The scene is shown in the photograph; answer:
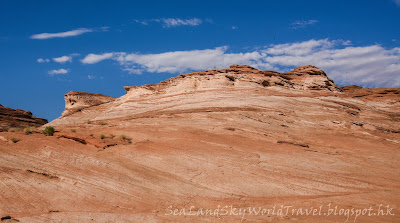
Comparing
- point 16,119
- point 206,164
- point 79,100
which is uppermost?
point 79,100

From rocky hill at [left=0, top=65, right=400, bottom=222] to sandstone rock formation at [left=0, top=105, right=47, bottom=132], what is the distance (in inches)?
754

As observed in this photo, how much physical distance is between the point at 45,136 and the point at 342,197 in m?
14.3

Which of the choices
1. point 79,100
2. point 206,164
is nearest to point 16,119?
point 79,100

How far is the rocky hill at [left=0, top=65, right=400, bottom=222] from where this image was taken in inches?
483

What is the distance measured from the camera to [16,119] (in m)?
46.8

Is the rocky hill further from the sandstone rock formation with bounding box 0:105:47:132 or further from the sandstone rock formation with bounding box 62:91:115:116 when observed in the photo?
the sandstone rock formation with bounding box 0:105:47:132

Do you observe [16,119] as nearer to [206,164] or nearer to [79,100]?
[79,100]

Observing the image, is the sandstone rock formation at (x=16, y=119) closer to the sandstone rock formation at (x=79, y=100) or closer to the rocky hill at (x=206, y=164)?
the sandstone rock formation at (x=79, y=100)

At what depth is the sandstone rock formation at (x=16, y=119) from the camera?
4269cm

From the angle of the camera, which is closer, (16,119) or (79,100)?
(79,100)

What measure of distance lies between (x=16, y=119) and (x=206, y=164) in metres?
40.2

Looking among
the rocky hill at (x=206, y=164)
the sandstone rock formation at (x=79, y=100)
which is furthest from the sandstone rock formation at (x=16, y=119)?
the rocky hill at (x=206, y=164)

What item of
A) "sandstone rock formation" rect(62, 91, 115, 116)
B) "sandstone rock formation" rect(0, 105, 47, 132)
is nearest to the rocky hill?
"sandstone rock formation" rect(62, 91, 115, 116)

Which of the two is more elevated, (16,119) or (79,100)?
(79,100)
